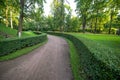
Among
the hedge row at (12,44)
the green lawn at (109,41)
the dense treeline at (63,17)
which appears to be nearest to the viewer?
the hedge row at (12,44)

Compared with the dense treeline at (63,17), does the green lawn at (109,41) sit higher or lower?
lower

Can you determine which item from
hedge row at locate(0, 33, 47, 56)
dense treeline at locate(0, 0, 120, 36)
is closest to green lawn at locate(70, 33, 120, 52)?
dense treeline at locate(0, 0, 120, 36)

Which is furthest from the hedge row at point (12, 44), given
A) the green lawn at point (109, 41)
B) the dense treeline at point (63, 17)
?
the green lawn at point (109, 41)

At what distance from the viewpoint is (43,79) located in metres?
7.39

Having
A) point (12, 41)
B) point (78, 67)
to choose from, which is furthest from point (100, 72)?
point (12, 41)

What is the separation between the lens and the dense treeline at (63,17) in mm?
21781

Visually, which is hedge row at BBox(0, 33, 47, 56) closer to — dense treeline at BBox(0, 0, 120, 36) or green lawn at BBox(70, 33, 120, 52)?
dense treeline at BBox(0, 0, 120, 36)

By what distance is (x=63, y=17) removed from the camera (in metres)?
51.3

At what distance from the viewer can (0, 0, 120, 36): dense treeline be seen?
71.5 feet

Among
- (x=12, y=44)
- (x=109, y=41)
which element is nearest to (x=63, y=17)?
(x=109, y=41)

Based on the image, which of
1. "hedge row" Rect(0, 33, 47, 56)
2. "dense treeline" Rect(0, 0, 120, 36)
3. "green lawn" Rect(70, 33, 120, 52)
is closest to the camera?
"hedge row" Rect(0, 33, 47, 56)

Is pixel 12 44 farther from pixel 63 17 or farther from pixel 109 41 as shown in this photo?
pixel 63 17

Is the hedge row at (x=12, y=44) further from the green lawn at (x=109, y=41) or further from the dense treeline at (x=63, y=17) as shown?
the green lawn at (x=109, y=41)

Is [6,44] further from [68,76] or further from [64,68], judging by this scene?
[68,76]
